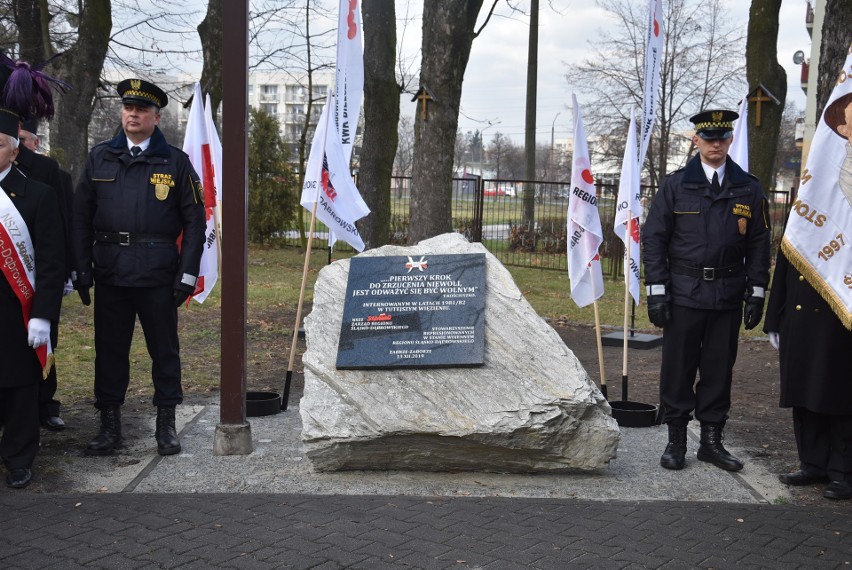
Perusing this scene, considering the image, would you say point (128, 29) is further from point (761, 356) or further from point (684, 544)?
point (684, 544)

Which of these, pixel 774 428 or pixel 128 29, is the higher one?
pixel 128 29

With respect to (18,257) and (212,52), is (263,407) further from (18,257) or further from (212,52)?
(212,52)

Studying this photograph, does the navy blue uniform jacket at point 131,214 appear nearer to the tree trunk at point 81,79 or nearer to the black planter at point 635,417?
the black planter at point 635,417

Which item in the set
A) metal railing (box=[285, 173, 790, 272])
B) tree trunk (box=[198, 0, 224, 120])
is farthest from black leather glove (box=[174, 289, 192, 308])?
metal railing (box=[285, 173, 790, 272])

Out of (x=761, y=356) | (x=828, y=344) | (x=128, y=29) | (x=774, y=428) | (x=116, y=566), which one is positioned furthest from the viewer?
(x=128, y=29)

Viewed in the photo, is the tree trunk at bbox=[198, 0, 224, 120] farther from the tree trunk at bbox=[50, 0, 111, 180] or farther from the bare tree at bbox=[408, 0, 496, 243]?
the bare tree at bbox=[408, 0, 496, 243]

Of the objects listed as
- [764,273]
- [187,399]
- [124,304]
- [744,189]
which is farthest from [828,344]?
[187,399]

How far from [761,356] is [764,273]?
4.67 meters

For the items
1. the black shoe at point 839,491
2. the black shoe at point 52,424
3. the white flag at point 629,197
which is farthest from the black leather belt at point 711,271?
the black shoe at point 52,424

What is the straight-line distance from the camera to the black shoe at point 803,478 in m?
5.29

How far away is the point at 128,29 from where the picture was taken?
60.2ft

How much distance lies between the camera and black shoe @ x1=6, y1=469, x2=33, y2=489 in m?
4.94

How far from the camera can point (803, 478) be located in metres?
5.29

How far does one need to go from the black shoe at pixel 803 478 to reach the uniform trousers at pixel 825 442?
0.03 m
